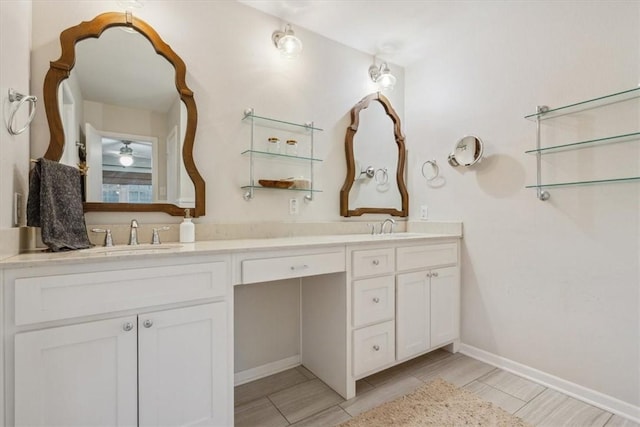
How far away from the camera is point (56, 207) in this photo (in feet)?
4.35

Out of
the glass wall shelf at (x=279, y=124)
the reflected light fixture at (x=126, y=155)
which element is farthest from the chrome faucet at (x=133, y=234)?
the glass wall shelf at (x=279, y=124)

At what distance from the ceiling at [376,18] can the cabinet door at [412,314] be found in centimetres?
182

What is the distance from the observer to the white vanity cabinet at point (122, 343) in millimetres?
1021

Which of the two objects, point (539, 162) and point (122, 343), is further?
point (539, 162)

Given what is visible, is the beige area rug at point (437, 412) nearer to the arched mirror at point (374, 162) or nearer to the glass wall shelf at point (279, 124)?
the arched mirror at point (374, 162)

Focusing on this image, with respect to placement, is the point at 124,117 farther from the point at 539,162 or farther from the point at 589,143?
the point at 589,143

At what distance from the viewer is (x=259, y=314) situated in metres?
2.04

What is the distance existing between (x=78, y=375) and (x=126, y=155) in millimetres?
1097


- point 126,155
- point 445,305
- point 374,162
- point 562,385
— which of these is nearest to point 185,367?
point 126,155

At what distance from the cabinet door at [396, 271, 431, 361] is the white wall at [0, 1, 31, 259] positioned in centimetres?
192

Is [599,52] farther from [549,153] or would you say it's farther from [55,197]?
[55,197]

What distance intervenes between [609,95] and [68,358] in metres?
2.76

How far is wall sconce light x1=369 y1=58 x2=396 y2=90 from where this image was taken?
258cm

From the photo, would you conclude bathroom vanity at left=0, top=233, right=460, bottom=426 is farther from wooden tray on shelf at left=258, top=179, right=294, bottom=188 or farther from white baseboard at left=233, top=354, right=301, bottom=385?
wooden tray on shelf at left=258, top=179, right=294, bottom=188
